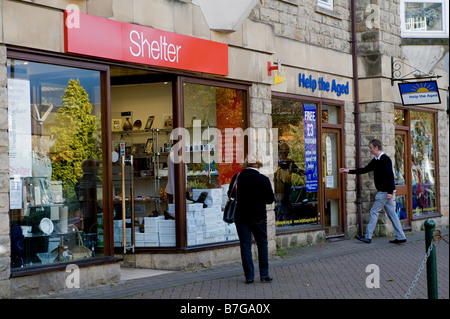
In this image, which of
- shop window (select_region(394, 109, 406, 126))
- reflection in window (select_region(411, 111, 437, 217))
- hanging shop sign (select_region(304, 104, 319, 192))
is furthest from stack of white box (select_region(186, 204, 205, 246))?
reflection in window (select_region(411, 111, 437, 217))

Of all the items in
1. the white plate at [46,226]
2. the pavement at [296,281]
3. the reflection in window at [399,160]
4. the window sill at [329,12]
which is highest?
the window sill at [329,12]

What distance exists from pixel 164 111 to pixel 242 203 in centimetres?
270

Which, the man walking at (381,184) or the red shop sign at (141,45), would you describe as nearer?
the red shop sign at (141,45)

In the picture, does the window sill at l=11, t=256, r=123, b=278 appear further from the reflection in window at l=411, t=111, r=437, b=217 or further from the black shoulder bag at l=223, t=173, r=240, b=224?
the reflection in window at l=411, t=111, r=437, b=217

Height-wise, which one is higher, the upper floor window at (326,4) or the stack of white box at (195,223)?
the upper floor window at (326,4)

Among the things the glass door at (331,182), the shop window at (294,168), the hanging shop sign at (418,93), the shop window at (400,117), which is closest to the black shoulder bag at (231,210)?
the shop window at (294,168)

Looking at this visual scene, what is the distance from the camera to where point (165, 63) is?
10.3 metres

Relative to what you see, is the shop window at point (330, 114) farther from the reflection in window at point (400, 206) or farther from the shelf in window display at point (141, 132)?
the shelf in window display at point (141, 132)

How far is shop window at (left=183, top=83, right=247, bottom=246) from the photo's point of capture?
1124 cm

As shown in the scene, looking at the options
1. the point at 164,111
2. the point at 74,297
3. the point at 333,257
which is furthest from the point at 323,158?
the point at 74,297

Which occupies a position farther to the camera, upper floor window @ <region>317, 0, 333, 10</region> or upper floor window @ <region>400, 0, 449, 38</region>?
upper floor window @ <region>400, 0, 449, 38</region>

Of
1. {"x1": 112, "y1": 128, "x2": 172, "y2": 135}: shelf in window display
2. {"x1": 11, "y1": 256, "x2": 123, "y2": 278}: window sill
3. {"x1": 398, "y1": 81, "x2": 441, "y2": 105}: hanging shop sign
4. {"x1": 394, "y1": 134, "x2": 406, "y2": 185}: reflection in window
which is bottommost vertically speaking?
{"x1": 11, "y1": 256, "x2": 123, "y2": 278}: window sill

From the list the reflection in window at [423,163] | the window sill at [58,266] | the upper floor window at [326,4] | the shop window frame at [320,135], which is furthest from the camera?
the reflection in window at [423,163]

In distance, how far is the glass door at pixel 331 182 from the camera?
48.6 ft
